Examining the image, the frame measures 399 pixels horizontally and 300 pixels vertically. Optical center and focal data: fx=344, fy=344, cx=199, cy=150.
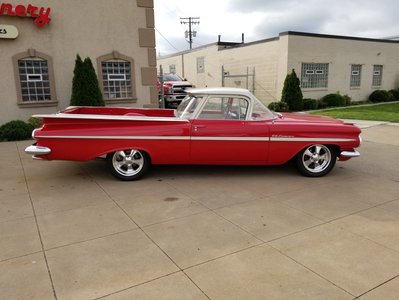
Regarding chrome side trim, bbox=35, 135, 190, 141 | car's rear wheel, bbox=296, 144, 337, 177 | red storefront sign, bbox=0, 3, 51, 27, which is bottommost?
car's rear wheel, bbox=296, 144, 337, 177

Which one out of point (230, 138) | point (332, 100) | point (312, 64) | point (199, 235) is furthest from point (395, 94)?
point (199, 235)

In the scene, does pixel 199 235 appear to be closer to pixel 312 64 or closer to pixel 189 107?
pixel 189 107

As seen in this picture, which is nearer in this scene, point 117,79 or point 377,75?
point 117,79

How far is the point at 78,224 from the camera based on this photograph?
414 cm

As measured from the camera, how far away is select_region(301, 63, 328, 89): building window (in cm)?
1952

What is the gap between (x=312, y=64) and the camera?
64.5ft

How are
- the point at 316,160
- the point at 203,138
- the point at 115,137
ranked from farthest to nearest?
the point at 316,160
the point at 203,138
the point at 115,137

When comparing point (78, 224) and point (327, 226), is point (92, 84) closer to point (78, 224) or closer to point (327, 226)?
point (78, 224)

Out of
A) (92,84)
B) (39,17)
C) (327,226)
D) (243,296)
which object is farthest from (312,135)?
(39,17)

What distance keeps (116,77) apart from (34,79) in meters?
2.61

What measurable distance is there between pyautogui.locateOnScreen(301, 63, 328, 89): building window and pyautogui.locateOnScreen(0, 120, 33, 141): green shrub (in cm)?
1479

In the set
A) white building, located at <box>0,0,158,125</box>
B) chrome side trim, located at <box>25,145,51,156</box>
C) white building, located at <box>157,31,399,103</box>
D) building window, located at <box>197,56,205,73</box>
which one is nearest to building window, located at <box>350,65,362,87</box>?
white building, located at <box>157,31,399,103</box>

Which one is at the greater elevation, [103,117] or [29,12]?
[29,12]

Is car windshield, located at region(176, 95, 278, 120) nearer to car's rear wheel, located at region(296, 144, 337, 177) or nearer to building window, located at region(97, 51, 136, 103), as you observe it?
car's rear wheel, located at region(296, 144, 337, 177)
